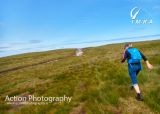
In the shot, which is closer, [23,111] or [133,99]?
[133,99]

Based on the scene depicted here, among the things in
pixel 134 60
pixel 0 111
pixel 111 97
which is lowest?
pixel 0 111

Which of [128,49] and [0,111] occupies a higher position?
[128,49]

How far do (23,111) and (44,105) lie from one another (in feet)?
3.21

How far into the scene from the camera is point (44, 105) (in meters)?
9.72

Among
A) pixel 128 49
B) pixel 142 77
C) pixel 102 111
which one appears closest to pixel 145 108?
pixel 102 111

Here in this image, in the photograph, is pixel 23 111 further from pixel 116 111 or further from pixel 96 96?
pixel 116 111

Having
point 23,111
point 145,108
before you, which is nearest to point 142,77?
point 145,108

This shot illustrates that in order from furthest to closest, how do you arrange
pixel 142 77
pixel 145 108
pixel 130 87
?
pixel 142 77, pixel 130 87, pixel 145 108

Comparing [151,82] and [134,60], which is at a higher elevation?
[134,60]

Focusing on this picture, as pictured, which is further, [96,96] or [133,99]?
[96,96]

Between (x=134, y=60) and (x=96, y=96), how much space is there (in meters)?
2.53

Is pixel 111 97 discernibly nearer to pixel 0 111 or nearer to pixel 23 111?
pixel 23 111

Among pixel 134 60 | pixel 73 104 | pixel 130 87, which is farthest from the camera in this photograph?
pixel 130 87

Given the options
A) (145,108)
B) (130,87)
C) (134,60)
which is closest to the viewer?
(145,108)
